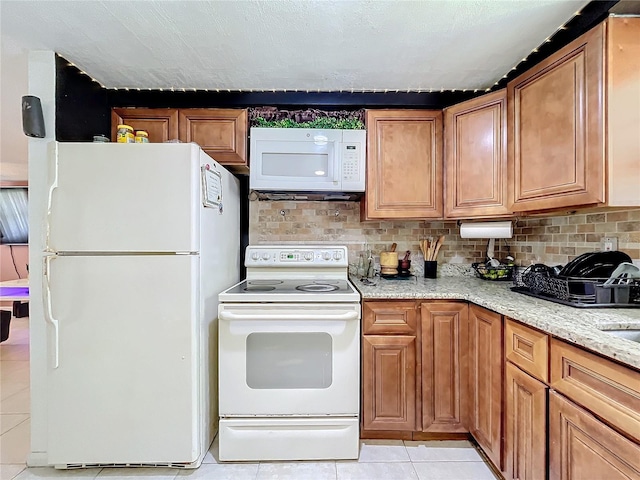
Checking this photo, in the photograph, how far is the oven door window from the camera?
1702 millimetres

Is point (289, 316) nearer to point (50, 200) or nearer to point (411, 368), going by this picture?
point (411, 368)

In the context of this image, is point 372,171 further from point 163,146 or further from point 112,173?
point 112,173

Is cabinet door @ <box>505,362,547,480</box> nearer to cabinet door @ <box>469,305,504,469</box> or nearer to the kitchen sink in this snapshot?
cabinet door @ <box>469,305,504,469</box>

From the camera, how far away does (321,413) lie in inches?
66.9

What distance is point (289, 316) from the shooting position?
5.52 feet

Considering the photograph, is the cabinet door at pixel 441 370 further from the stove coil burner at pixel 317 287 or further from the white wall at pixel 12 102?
the white wall at pixel 12 102

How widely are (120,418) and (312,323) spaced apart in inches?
41.2

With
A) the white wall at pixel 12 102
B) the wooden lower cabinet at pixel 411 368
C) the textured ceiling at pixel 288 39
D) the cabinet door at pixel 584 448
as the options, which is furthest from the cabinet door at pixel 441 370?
the white wall at pixel 12 102

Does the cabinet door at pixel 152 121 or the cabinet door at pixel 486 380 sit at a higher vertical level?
the cabinet door at pixel 152 121

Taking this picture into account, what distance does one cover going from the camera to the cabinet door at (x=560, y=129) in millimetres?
1261

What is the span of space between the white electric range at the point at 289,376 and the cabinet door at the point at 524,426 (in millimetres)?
709

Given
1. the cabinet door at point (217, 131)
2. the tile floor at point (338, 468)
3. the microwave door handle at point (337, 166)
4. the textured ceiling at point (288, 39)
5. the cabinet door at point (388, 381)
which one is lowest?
the tile floor at point (338, 468)

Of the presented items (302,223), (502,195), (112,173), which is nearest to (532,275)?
(502,195)

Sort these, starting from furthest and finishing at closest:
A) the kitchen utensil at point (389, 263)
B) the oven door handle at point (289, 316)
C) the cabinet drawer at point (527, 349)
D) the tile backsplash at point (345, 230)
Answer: the tile backsplash at point (345, 230)
the kitchen utensil at point (389, 263)
the oven door handle at point (289, 316)
the cabinet drawer at point (527, 349)
